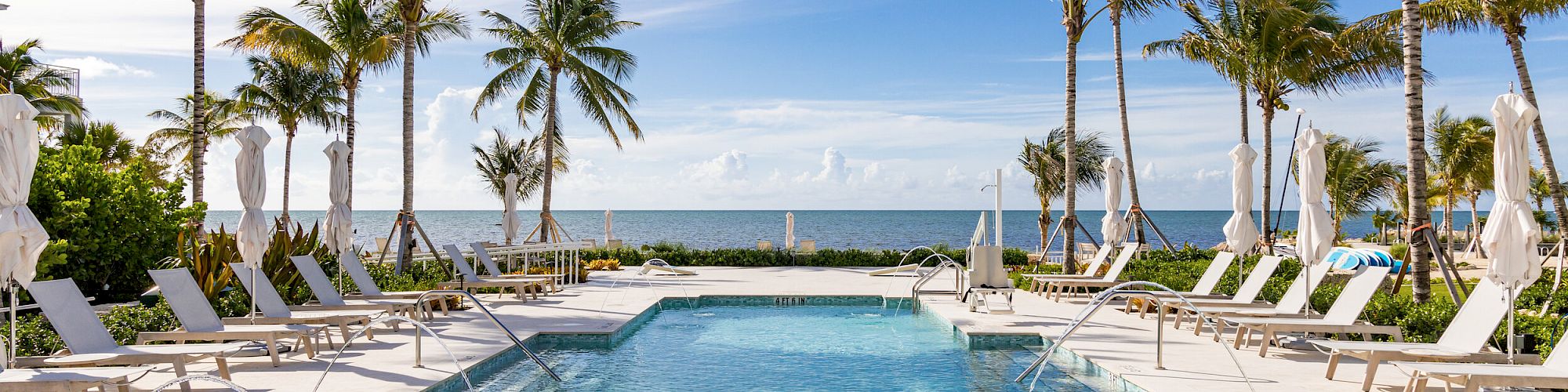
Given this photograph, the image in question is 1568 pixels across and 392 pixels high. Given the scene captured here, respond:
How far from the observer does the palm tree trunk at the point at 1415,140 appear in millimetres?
8906

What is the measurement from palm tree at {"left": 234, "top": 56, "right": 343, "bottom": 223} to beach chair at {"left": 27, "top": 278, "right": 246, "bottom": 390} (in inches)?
733

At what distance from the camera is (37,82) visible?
22.4 metres

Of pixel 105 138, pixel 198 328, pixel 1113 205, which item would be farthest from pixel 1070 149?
pixel 105 138

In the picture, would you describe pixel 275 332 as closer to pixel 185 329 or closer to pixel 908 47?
pixel 185 329

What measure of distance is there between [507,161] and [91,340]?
78.6 feet

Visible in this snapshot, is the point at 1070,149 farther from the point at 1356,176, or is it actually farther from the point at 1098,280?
the point at 1356,176

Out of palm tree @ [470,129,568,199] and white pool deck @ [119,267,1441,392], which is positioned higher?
palm tree @ [470,129,568,199]

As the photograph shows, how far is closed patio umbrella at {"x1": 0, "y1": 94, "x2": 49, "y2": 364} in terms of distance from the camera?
5570mm

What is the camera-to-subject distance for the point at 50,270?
10742 millimetres

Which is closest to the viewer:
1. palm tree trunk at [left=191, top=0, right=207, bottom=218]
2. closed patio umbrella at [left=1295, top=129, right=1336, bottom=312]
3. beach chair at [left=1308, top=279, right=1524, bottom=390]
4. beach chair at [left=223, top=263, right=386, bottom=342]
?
beach chair at [left=1308, top=279, right=1524, bottom=390]

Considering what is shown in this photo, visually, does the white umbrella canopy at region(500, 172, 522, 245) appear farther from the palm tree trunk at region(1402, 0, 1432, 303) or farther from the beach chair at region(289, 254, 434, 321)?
the palm tree trunk at region(1402, 0, 1432, 303)

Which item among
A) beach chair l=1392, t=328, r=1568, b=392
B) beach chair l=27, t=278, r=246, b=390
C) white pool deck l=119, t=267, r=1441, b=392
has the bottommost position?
white pool deck l=119, t=267, r=1441, b=392

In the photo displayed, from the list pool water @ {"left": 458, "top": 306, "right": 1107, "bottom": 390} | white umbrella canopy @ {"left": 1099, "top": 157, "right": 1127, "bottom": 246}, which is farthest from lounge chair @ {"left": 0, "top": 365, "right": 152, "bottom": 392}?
white umbrella canopy @ {"left": 1099, "top": 157, "right": 1127, "bottom": 246}

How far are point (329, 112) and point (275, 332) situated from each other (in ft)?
71.9
